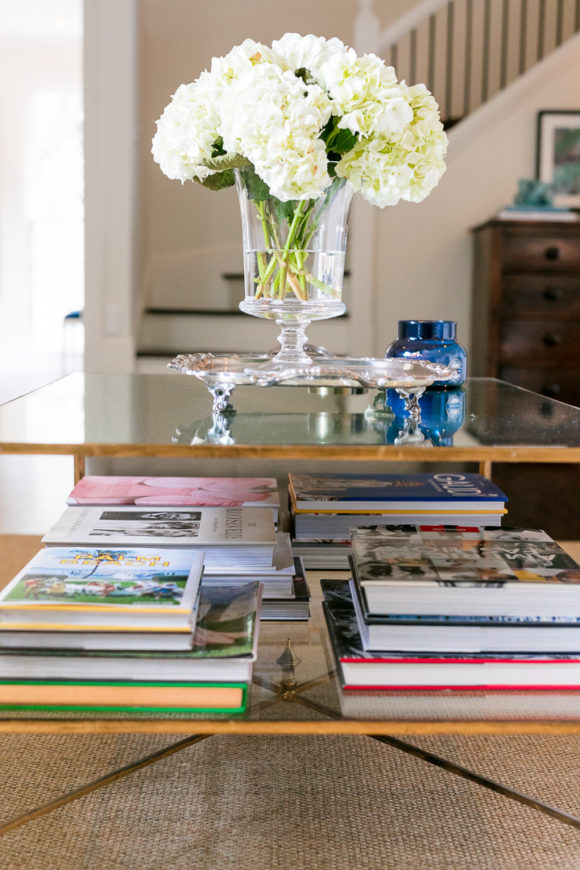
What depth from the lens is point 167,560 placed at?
117 cm

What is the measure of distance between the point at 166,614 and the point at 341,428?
1.09 feet

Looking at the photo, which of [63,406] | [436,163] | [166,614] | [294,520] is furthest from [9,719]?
[436,163]

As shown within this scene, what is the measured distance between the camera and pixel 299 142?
115cm

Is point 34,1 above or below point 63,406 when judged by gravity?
above

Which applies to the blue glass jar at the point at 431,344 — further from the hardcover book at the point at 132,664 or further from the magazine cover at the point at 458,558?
the hardcover book at the point at 132,664

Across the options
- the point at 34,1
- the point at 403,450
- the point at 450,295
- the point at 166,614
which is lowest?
the point at 166,614

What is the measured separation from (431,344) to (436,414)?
24cm

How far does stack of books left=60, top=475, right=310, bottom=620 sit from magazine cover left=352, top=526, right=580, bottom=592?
141 millimetres

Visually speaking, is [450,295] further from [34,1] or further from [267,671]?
[34,1]

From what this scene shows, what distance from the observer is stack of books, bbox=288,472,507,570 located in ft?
4.73

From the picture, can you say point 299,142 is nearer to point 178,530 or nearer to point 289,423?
point 289,423

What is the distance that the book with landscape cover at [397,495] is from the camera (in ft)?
4.74

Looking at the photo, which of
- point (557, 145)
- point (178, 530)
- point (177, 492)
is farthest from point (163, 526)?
point (557, 145)

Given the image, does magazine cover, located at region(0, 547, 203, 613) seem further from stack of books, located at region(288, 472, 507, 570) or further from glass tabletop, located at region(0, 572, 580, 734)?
stack of books, located at region(288, 472, 507, 570)
